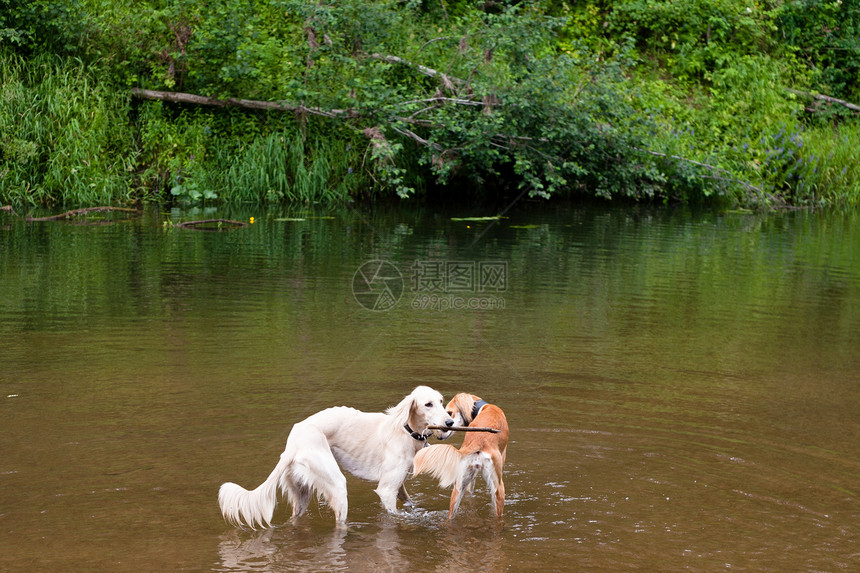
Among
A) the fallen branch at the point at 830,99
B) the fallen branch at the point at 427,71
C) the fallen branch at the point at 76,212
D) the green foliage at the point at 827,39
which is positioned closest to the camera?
the fallen branch at the point at 76,212

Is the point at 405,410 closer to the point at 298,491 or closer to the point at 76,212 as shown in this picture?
the point at 298,491

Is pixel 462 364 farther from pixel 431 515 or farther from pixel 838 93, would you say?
pixel 838 93

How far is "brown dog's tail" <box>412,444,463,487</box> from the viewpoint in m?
5.09

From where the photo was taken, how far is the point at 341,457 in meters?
5.39

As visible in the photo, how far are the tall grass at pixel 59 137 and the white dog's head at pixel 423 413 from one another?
1420 centimetres

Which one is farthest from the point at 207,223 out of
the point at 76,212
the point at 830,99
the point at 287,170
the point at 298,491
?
the point at 830,99

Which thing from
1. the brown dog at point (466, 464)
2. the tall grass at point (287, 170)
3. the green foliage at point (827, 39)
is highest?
the green foliage at point (827, 39)

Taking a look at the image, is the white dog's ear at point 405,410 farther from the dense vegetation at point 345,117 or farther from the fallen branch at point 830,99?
the fallen branch at point 830,99

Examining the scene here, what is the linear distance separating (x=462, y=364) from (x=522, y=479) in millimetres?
2396

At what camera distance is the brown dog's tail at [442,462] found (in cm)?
509

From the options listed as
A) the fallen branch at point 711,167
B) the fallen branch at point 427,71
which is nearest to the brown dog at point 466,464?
the fallen branch at point 427,71

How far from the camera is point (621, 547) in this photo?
4.76 metres

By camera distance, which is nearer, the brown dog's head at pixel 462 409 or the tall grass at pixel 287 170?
the brown dog's head at pixel 462 409

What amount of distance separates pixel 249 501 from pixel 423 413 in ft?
3.47
